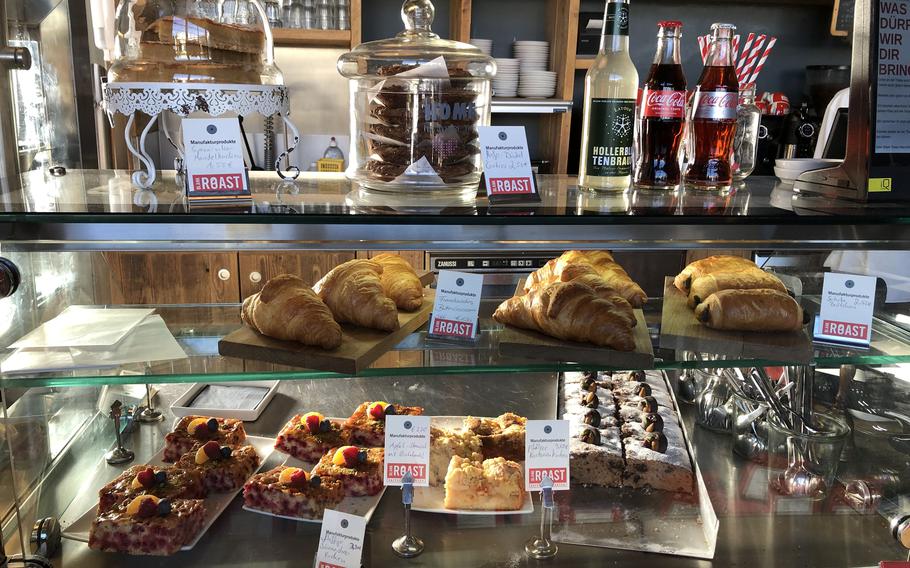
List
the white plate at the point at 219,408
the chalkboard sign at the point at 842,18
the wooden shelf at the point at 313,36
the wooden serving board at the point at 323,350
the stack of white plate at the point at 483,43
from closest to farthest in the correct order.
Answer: the wooden serving board at the point at 323,350
the white plate at the point at 219,408
the wooden shelf at the point at 313,36
the stack of white plate at the point at 483,43
the chalkboard sign at the point at 842,18

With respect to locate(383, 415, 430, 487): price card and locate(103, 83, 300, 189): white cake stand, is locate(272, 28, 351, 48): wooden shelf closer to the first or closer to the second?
locate(103, 83, 300, 189): white cake stand

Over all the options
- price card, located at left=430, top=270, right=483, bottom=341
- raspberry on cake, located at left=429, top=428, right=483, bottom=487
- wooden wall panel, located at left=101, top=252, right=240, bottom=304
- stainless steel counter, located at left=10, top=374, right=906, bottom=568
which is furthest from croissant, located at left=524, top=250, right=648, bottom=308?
wooden wall panel, located at left=101, top=252, right=240, bottom=304

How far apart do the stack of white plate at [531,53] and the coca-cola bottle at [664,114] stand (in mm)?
2609

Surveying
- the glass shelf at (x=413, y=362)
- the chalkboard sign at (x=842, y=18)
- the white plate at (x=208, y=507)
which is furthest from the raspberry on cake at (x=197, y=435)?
the chalkboard sign at (x=842, y=18)

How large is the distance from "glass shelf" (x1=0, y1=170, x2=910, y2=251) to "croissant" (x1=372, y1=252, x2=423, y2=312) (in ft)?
0.77

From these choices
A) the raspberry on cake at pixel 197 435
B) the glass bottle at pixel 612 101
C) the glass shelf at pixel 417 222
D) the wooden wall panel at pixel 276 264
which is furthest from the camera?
the wooden wall panel at pixel 276 264

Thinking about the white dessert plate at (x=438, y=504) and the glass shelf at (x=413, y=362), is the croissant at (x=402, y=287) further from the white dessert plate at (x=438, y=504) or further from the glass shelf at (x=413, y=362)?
the white dessert plate at (x=438, y=504)

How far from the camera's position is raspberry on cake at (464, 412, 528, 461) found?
1.72m

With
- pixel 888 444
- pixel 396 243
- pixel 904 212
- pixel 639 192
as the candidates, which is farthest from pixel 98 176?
pixel 888 444

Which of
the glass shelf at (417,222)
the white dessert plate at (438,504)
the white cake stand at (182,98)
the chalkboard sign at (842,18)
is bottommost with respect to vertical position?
the white dessert plate at (438,504)

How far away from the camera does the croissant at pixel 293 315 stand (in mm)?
1291

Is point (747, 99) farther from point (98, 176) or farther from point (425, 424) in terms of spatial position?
point (98, 176)

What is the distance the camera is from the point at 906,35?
4.18ft

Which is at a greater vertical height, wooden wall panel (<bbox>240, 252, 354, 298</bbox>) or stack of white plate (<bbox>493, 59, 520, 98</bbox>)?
stack of white plate (<bbox>493, 59, 520, 98</bbox>)
